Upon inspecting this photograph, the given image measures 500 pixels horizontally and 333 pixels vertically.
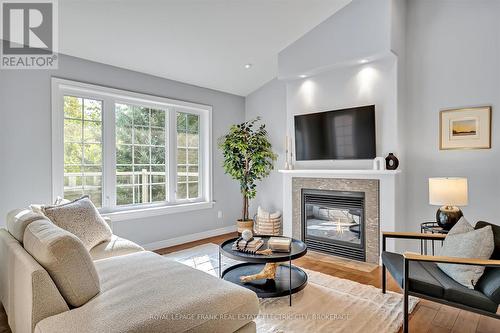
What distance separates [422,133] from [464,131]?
433 mm

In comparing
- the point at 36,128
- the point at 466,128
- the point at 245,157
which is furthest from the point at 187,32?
the point at 466,128

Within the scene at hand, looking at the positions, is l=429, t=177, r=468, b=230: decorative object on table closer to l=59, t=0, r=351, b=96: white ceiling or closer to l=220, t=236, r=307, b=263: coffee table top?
l=220, t=236, r=307, b=263: coffee table top

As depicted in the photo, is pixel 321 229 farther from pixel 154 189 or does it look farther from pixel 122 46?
pixel 122 46

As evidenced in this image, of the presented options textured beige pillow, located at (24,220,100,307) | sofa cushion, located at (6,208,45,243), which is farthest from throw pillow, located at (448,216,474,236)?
sofa cushion, located at (6,208,45,243)

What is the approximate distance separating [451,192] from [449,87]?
1450 millimetres

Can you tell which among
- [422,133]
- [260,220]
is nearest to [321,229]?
[260,220]

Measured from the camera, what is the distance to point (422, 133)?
3.70 m

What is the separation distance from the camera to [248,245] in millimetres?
2740

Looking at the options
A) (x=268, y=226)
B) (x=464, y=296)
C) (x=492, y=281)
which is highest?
(x=492, y=281)

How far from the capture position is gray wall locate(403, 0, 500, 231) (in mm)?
3250

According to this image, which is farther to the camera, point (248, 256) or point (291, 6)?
point (291, 6)

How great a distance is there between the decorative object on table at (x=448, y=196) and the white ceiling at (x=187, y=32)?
248 centimetres

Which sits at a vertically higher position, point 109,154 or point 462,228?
point 109,154

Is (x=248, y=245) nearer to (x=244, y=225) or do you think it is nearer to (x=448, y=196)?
(x=448, y=196)
